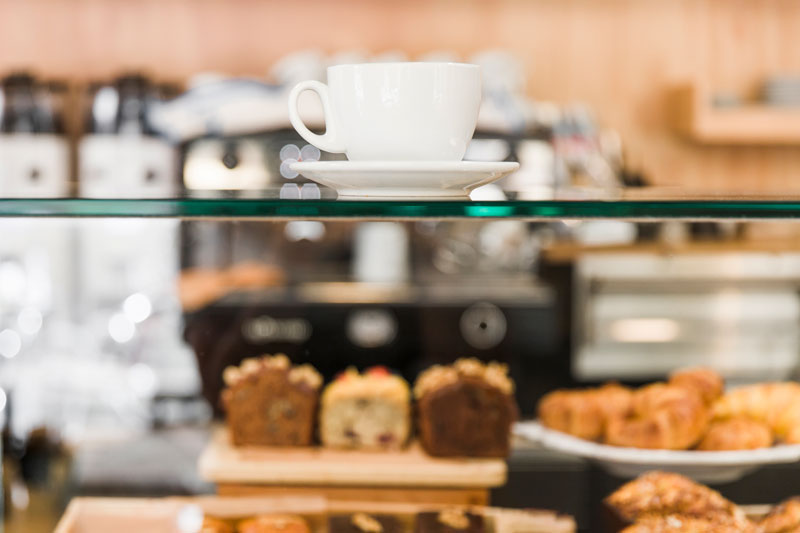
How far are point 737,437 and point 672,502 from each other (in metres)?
0.14

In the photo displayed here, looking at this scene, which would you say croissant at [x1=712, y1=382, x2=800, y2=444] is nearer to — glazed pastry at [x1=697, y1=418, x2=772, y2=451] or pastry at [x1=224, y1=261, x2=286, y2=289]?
glazed pastry at [x1=697, y1=418, x2=772, y2=451]

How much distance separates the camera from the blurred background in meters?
2.44

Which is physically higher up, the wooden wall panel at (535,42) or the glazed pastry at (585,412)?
the wooden wall panel at (535,42)

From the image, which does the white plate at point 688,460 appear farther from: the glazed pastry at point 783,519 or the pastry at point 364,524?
the pastry at point 364,524

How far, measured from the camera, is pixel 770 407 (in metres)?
0.93

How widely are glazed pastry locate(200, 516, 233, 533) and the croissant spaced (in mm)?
486

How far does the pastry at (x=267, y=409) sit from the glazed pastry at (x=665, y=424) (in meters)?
0.30

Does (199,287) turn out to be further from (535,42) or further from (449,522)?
(449,522)

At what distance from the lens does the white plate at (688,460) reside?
0.84 meters

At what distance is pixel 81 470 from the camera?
97cm

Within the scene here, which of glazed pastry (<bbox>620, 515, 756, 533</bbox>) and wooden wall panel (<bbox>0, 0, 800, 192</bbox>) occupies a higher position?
wooden wall panel (<bbox>0, 0, 800, 192</bbox>)

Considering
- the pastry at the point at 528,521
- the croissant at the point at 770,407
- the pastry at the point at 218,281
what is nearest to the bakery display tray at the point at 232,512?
the pastry at the point at 528,521

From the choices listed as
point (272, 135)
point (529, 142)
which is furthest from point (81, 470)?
point (529, 142)

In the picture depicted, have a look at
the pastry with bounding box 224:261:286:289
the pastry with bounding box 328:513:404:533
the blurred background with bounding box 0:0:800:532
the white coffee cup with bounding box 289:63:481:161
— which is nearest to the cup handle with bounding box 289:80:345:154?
the white coffee cup with bounding box 289:63:481:161
